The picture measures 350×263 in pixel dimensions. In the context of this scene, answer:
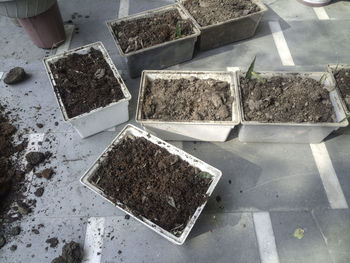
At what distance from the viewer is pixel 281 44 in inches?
109

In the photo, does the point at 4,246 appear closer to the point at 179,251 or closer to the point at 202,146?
the point at 179,251

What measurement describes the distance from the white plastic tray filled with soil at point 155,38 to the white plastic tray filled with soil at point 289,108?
0.67 meters

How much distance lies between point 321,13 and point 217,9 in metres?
1.45

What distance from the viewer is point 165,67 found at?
2.52 m

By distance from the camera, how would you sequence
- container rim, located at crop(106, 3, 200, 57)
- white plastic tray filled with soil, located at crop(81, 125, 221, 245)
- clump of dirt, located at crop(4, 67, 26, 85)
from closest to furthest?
white plastic tray filled with soil, located at crop(81, 125, 221, 245), container rim, located at crop(106, 3, 200, 57), clump of dirt, located at crop(4, 67, 26, 85)

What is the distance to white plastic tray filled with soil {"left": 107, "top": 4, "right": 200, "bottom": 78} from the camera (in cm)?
225

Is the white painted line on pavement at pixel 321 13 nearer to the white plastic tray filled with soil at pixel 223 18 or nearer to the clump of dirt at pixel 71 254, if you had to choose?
the white plastic tray filled with soil at pixel 223 18

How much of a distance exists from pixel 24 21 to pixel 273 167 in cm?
255

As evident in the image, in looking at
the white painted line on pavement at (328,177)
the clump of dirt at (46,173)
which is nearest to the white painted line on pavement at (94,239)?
the clump of dirt at (46,173)

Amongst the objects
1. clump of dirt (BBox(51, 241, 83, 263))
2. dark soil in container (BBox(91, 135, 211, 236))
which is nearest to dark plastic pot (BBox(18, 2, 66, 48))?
dark soil in container (BBox(91, 135, 211, 236))

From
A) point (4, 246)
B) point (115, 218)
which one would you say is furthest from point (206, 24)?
point (4, 246)

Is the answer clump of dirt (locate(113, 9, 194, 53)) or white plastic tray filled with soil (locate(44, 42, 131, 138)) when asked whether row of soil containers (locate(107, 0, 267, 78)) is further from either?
white plastic tray filled with soil (locate(44, 42, 131, 138))

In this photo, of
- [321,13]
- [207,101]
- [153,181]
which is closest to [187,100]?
[207,101]

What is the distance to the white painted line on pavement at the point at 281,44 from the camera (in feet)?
8.63
